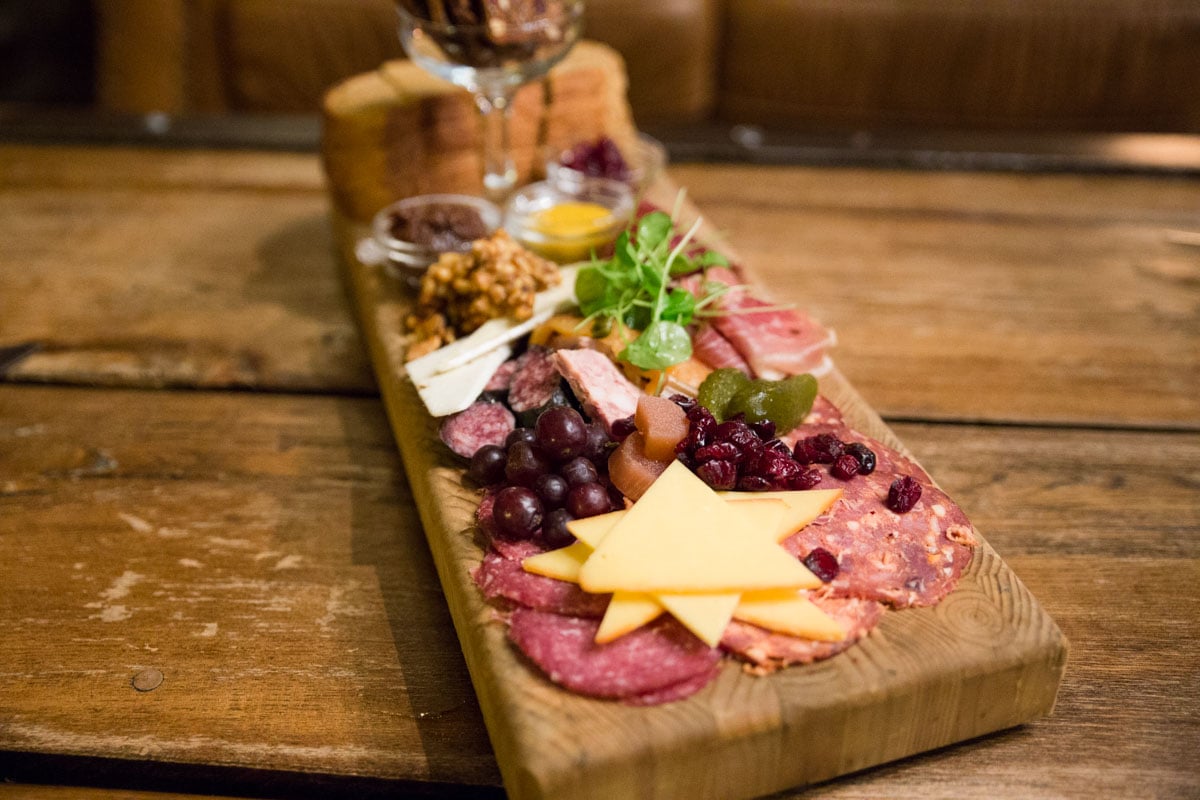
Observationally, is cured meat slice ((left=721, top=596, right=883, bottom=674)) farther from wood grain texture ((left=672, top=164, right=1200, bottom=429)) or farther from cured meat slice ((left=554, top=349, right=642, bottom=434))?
wood grain texture ((left=672, top=164, right=1200, bottom=429))

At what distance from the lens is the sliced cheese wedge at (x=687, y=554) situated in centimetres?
110

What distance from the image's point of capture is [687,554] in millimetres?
1123

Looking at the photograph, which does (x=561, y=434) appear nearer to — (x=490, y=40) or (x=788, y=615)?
(x=788, y=615)

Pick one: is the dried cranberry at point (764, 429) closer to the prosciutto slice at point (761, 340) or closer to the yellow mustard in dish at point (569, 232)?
the prosciutto slice at point (761, 340)

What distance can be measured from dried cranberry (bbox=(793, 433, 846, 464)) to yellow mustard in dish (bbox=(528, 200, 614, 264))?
724mm

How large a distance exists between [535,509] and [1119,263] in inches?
66.1

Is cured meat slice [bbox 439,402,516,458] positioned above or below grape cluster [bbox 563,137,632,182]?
below

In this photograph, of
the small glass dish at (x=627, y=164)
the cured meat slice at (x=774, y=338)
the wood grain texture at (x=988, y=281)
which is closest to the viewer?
the cured meat slice at (x=774, y=338)

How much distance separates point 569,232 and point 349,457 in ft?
2.01

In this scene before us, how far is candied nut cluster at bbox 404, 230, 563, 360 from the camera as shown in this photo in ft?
5.45

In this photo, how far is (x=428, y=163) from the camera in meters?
2.14

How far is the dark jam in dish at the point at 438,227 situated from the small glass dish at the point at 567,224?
3.3 inches

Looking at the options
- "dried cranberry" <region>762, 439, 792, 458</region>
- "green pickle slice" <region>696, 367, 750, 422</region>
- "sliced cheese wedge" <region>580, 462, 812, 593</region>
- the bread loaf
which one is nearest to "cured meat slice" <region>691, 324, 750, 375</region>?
"green pickle slice" <region>696, 367, 750, 422</region>

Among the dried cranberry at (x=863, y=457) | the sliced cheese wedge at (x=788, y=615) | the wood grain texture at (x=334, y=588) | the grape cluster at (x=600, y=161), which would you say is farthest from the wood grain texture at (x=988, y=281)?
the sliced cheese wedge at (x=788, y=615)
